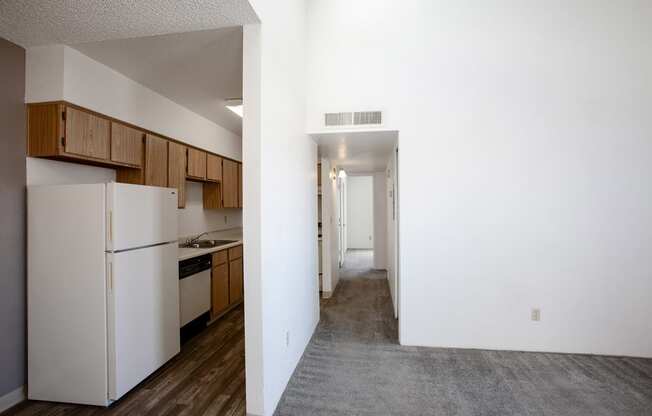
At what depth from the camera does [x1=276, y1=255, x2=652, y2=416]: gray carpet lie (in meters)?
2.01

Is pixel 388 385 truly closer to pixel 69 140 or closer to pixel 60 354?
pixel 60 354

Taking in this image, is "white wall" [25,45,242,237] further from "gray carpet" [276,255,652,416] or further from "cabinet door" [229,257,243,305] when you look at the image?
"gray carpet" [276,255,652,416]

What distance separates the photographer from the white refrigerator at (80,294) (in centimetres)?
205

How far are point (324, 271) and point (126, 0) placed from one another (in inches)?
151

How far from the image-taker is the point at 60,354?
207cm

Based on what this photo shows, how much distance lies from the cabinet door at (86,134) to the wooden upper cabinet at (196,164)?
1120mm

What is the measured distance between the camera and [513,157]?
280 cm

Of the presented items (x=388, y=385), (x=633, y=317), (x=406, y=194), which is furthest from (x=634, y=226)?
(x=388, y=385)

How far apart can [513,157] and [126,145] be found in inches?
146

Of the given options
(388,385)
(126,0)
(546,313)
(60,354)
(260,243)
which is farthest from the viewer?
(546,313)

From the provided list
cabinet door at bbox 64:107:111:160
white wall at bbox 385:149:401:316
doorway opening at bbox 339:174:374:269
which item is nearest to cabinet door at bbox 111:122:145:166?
cabinet door at bbox 64:107:111:160

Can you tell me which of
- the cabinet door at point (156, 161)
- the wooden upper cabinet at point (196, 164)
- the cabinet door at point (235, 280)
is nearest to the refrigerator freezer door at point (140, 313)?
the cabinet door at point (156, 161)

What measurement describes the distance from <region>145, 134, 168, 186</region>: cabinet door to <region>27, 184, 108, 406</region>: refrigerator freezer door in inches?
35.5

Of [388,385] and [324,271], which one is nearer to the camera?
[388,385]
